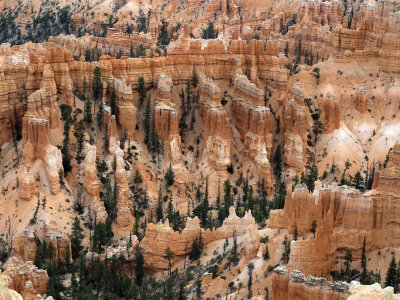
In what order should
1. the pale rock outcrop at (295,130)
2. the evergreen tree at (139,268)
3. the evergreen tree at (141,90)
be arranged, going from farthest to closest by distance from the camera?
the evergreen tree at (141,90) < the pale rock outcrop at (295,130) < the evergreen tree at (139,268)

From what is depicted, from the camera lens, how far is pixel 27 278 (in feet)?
208

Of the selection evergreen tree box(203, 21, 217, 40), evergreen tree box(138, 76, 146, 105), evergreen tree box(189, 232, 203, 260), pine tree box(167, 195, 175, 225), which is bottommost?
pine tree box(167, 195, 175, 225)

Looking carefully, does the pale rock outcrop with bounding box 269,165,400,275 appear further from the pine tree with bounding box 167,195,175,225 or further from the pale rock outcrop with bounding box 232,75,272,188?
the pale rock outcrop with bounding box 232,75,272,188

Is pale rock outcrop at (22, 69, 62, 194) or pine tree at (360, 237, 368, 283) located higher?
pale rock outcrop at (22, 69, 62, 194)

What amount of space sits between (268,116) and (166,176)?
14.1 metres

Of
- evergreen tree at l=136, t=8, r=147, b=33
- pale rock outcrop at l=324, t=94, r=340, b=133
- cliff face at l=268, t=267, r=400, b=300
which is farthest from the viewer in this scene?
evergreen tree at l=136, t=8, r=147, b=33

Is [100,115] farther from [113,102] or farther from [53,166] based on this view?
[53,166]

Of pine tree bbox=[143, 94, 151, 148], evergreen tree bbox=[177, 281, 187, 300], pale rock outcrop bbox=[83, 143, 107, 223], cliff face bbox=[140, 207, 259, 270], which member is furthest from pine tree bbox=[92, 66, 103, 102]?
evergreen tree bbox=[177, 281, 187, 300]

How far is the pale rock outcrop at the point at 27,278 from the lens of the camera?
6088cm

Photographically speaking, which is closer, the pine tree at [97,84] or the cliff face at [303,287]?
the cliff face at [303,287]

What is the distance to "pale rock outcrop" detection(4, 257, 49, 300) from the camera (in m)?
60.9

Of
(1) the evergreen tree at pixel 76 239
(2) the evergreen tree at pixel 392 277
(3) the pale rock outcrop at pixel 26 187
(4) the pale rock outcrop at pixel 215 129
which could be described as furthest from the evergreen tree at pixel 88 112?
(2) the evergreen tree at pixel 392 277

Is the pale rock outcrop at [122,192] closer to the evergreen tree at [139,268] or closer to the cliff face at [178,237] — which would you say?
the cliff face at [178,237]

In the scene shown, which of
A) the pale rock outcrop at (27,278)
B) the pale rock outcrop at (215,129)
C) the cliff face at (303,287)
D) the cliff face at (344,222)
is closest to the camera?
the cliff face at (303,287)
